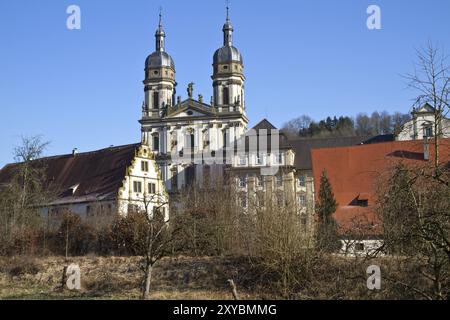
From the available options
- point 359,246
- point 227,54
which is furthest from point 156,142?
point 359,246

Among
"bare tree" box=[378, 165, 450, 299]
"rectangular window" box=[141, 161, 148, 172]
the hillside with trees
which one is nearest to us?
"bare tree" box=[378, 165, 450, 299]

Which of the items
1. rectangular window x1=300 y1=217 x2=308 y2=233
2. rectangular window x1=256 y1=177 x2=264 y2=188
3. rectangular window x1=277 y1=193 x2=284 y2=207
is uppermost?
rectangular window x1=256 y1=177 x2=264 y2=188

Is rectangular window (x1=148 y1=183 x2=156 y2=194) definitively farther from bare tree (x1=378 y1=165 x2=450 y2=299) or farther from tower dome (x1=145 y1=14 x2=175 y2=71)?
bare tree (x1=378 y1=165 x2=450 y2=299)

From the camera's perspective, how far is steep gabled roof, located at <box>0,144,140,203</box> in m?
53.4

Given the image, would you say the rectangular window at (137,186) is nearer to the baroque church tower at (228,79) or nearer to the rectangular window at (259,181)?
the rectangular window at (259,181)

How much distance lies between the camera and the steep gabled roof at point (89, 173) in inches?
2104

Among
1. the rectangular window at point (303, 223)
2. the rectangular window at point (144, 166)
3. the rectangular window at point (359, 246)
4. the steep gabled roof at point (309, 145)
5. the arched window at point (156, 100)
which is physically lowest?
the rectangular window at point (359, 246)

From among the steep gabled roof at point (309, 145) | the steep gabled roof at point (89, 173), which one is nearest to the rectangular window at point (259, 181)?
the steep gabled roof at point (309, 145)

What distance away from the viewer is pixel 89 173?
186ft

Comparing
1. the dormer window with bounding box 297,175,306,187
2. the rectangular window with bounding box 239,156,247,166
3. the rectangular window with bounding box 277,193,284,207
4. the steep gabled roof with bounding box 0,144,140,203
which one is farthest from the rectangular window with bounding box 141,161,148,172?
the rectangular window with bounding box 277,193,284,207

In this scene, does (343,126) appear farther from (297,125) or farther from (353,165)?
(353,165)
